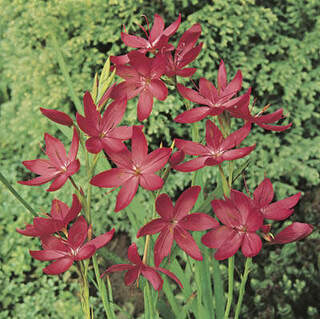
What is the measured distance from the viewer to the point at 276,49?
2443 millimetres

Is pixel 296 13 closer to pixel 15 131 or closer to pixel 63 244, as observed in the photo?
pixel 15 131

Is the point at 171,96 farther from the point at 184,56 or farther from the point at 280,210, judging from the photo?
the point at 280,210

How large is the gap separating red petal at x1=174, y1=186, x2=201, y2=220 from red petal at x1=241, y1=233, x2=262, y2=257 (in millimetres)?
130

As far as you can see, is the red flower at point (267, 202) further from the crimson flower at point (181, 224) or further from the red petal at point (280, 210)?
the crimson flower at point (181, 224)

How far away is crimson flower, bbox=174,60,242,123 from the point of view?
846 mm

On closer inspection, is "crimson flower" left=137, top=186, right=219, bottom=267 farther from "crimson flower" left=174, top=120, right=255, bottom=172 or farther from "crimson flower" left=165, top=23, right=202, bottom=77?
"crimson flower" left=165, top=23, right=202, bottom=77

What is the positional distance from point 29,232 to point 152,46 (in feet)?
1.65

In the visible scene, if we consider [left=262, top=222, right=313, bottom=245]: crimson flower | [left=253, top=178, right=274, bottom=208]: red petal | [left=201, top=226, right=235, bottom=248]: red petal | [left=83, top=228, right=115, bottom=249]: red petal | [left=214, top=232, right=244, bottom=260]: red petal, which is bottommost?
[left=262, top=222, right=313, bottom=245]: crimson flower

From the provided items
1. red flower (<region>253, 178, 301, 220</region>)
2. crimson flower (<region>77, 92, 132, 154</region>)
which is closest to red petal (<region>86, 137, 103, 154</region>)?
crimson flower (<region>77, 92, 132, 154</region>)

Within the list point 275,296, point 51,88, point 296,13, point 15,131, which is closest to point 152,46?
point 275,296

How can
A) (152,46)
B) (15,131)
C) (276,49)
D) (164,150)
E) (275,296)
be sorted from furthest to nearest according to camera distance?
(15,131) → (276,49) → (275,296) → (152,46) → (164,150)

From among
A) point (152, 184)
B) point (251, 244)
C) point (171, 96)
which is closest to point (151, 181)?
point (152, 184)

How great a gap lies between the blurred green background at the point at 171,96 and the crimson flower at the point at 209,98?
123 centimetres

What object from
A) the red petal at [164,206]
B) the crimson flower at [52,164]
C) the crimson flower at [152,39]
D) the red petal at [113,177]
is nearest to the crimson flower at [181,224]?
the red petal at [164,206]
